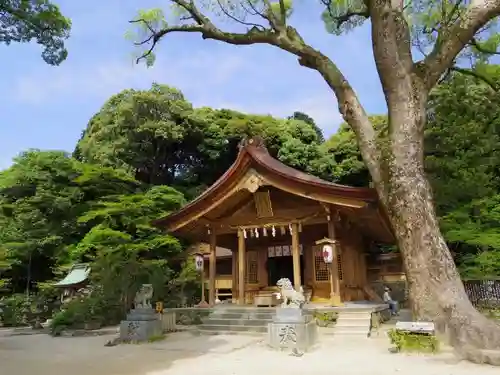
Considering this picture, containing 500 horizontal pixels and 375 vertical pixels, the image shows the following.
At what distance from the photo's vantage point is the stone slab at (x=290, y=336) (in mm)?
8539

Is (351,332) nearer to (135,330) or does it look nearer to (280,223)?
(280,223)

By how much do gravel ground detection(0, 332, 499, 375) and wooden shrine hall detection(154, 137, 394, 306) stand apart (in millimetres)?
3741

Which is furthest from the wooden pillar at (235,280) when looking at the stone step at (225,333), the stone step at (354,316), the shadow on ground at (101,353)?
the stone step at (354,316)

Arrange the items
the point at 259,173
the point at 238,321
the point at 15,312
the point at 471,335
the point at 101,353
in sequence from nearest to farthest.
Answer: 1. the point at 471,335
2. the point at 101,353
3. the point at 238,321
4. the point at 259,173
5. the point at 15,312

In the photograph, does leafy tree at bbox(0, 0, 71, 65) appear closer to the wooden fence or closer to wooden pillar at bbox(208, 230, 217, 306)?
wooden pillar at bbox(208, 230, 217, 306)

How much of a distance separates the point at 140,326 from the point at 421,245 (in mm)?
7096

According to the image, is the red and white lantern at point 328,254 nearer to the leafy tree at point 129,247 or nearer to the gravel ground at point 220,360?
the gravel ground at point 220,360

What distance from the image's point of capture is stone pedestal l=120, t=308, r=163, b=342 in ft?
33.8

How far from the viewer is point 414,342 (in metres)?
7.60

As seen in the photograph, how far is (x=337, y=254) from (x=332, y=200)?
8.21ft


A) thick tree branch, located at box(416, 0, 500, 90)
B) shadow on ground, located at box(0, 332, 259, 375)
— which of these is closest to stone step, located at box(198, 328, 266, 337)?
shadow on ground, located at box(0, 332, 259, 375)

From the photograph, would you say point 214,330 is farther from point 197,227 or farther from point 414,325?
point 414,325

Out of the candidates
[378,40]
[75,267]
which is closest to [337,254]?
[378,40]

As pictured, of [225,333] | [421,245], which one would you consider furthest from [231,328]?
[421,245]
